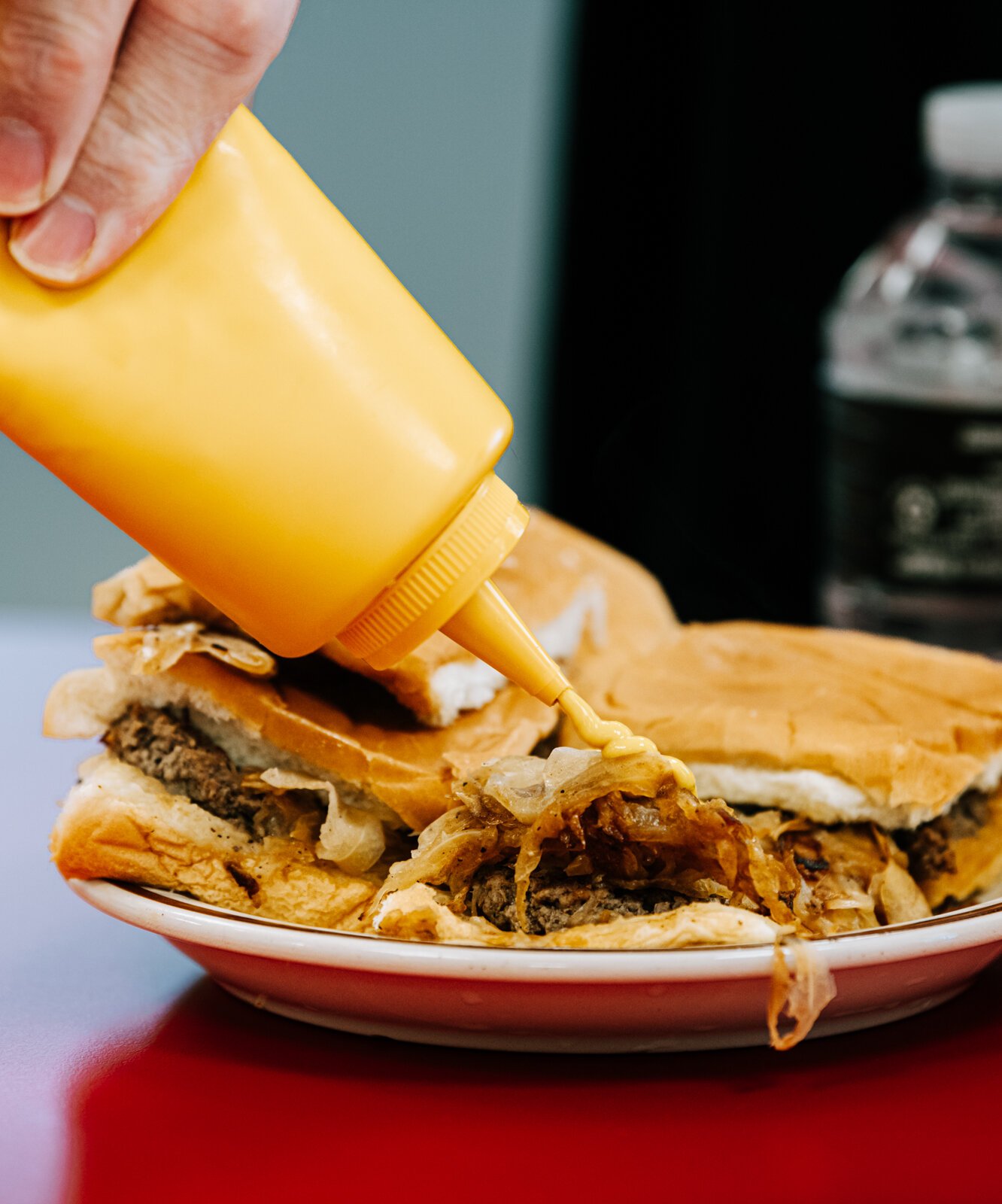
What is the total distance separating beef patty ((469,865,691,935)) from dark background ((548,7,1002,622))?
1952mm

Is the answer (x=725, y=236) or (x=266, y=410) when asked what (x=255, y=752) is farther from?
(x=725, y=236)

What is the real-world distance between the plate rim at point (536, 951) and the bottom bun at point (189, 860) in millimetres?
63

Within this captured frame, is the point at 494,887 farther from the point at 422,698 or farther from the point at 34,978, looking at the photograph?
the point at 34,978

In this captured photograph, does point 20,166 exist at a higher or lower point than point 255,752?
higher

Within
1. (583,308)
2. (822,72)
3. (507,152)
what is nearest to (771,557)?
(583,308)

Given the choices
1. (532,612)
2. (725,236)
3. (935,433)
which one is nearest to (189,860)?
(532,612)

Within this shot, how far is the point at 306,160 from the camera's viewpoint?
3629 millimetres

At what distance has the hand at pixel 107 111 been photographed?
792mm

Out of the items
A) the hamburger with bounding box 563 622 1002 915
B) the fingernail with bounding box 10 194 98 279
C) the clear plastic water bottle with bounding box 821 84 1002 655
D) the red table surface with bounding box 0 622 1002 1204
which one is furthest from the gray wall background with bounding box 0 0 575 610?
the fingernail with bounding box 10 194 98 279

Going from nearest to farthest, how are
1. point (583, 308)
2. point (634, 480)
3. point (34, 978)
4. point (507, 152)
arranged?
point (34, 978) → point (634, 480) → point (583, 308) → point (507, 152)

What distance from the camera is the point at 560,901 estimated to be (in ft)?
3.16

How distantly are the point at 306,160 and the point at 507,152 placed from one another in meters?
0.60

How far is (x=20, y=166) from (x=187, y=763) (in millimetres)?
460

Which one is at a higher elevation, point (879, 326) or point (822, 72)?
point (822, 72)
